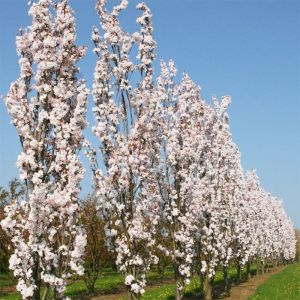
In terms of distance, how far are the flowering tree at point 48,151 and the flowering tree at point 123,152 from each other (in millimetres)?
1796

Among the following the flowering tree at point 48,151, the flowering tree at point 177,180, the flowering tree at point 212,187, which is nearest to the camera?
the flowering tree at point 48,151

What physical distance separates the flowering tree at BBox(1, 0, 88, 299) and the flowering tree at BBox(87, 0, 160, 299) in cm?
180

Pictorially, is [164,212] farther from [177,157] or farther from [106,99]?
[106,99]

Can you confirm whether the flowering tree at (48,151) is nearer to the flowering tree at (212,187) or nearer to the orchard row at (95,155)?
the orchard row at (95,155)

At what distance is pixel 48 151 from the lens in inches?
379

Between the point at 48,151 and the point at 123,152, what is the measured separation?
8.05 ft

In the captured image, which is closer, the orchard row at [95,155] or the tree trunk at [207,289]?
the orchard row at [95,155]

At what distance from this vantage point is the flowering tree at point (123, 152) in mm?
11531

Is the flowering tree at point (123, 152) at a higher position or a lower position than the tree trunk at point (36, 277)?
higher

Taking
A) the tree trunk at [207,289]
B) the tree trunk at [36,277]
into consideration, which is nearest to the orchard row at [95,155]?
the tree trunk at [36,277]

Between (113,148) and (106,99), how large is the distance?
4.81 feet

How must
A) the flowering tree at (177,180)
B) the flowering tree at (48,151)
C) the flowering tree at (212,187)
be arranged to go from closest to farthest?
the flowering tree at (48,151)
the flowering tree at (177,180)
the flowering tree at (212,187)

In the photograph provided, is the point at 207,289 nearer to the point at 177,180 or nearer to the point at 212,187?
the point at 212,187

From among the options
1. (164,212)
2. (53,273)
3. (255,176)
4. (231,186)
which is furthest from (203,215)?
(255,176)
